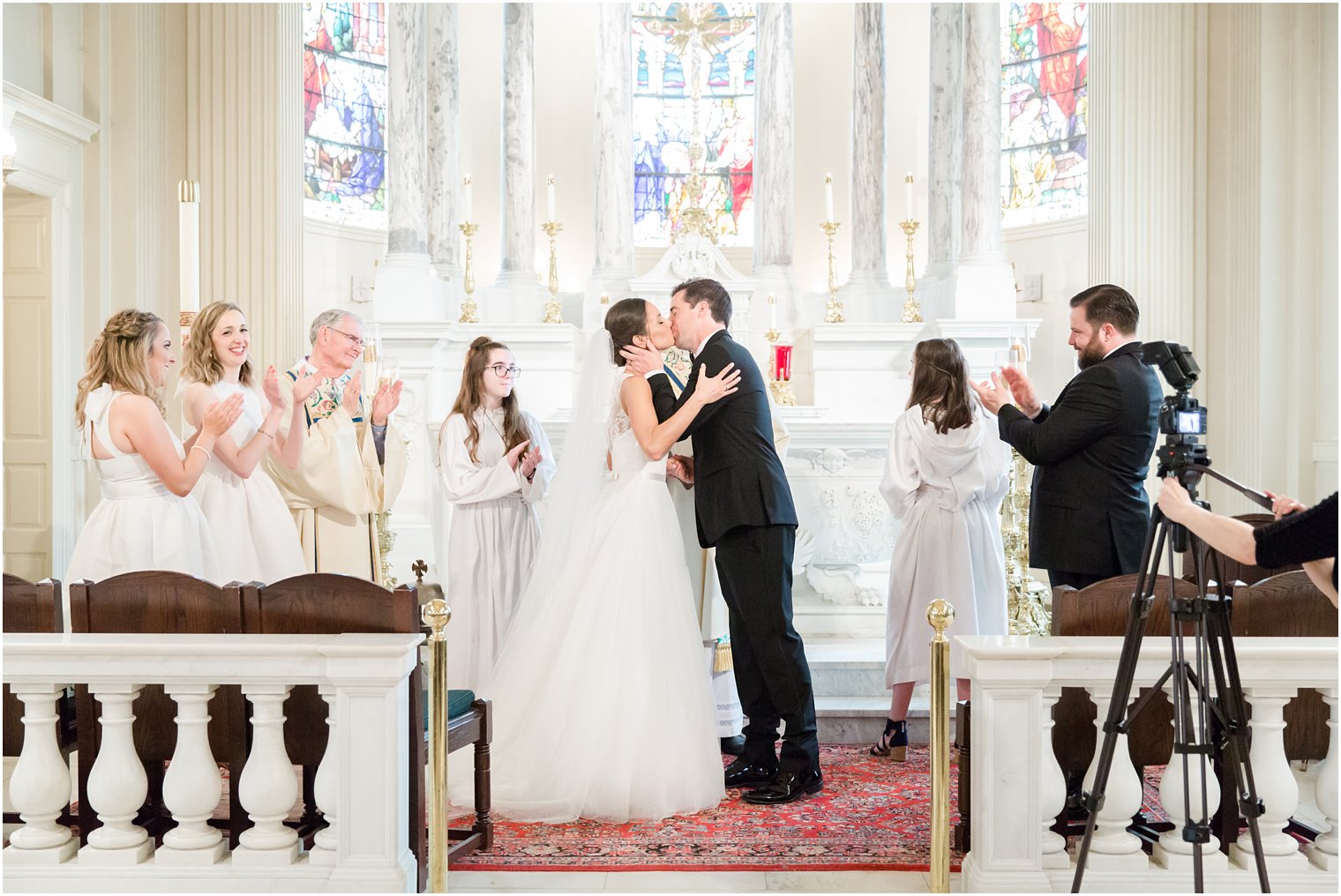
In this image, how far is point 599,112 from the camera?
10.2m

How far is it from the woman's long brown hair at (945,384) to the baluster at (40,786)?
129 inches

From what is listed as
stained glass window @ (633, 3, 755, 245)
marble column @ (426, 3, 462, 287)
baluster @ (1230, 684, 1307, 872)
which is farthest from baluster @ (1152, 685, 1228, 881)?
stained glass window @ (633, 3, 755, 245)

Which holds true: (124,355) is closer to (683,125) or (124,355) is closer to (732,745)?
(732,745)

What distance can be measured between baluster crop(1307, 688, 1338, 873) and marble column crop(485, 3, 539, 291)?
8.17m

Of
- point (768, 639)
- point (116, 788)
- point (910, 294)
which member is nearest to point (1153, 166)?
point (910, 294)

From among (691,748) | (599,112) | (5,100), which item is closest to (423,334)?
(599,112)

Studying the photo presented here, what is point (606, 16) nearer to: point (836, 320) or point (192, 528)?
point (836, 320)

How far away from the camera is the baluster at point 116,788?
322 centimetres

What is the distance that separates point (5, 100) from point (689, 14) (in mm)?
5294

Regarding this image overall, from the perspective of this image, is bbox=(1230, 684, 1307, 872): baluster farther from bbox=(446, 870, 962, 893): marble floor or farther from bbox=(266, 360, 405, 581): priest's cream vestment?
bbox=(266, 360, 405, 581): priest's cream vestment

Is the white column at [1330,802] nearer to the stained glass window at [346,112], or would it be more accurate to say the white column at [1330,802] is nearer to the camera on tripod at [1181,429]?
the camera on tripod at [1181,429]

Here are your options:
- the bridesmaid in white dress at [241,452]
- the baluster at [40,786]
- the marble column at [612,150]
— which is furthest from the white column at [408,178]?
the baluster at [40,786]

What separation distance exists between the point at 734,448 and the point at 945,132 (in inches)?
277

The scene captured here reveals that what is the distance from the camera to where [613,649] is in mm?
4023
